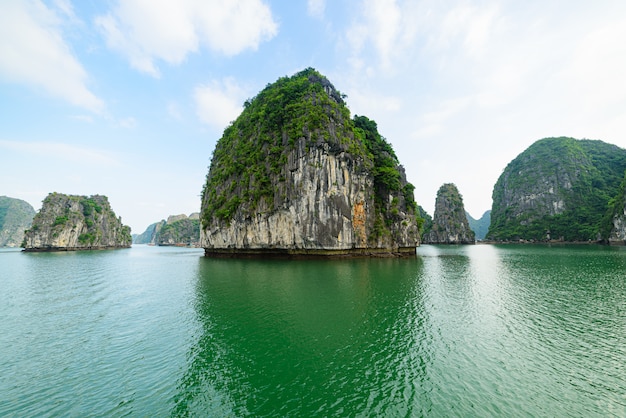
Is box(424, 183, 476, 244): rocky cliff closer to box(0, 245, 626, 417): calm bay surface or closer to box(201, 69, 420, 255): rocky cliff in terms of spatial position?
box(201, 69, 420, 255): rocky cliff

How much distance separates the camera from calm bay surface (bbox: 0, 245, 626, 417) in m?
7.01

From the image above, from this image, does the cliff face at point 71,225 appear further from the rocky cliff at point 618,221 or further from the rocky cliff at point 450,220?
the rocky cliff at point 618,221

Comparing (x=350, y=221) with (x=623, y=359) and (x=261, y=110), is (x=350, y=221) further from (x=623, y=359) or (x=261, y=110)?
(x=623, y=359)

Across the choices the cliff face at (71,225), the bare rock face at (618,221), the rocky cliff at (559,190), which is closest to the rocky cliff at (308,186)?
the cliff face at (71,225)

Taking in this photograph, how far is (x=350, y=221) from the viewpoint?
1620 inches

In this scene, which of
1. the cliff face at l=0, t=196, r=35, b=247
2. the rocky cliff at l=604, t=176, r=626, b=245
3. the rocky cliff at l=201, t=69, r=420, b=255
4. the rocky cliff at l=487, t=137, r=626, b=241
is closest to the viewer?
the rocky cliff at l=201, t=69, r=420, b=255

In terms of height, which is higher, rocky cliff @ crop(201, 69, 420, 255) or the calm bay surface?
rocky cliff @ crop(201, 69, 420, 255)

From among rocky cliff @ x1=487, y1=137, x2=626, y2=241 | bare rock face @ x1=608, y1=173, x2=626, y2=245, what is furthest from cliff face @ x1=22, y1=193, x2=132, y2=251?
rocky cliff @ x1=487, y1=137, x2=626, y2=241

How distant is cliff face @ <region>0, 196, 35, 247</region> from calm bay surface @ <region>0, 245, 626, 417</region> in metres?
200

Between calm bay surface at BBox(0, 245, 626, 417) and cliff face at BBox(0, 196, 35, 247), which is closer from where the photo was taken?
calm bay surface at BBox(0, 245, 626, 417)

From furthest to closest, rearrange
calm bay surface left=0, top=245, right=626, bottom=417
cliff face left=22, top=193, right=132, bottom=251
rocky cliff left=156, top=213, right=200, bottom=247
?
rocky cliff left=156, top=213, right=200, bottom=247, cliff face left=22, top=193, right=132, bottom=251, calm bay surface left=0, top=245, right=626, bottom=417

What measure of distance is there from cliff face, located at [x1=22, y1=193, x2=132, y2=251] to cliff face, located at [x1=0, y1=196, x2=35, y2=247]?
95.8 metres

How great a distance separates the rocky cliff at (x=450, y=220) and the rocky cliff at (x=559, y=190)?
911 inches

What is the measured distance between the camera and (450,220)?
408 ft
